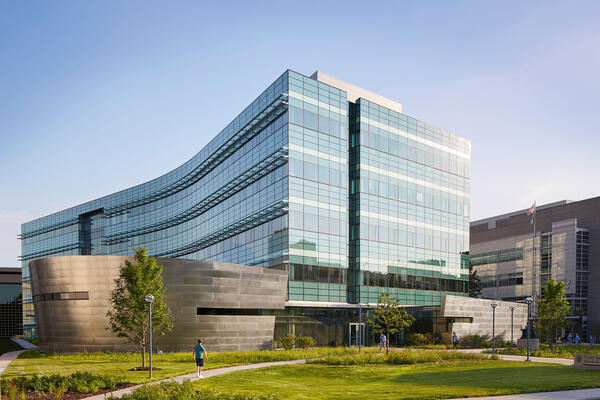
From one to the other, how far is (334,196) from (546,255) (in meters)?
57.5

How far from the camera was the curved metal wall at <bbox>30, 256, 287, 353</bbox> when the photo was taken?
127 feet

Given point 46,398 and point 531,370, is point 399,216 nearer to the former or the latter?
point 531,370

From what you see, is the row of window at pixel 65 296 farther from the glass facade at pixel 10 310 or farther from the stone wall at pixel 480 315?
the glass facade at pixel 10 310

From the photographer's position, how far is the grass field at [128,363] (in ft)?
85.3

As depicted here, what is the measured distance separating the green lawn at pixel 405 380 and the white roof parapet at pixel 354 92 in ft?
121

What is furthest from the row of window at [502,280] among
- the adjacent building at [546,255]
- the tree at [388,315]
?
the tree at [388,315]

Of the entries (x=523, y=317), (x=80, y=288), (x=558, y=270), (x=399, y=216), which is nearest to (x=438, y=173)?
(x=399, y=216)

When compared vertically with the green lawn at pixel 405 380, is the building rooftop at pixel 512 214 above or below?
above

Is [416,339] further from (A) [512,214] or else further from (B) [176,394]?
(A) [512,214]

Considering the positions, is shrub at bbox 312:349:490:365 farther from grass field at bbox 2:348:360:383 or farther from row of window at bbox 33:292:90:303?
row of window at bbox 33:292:90:303

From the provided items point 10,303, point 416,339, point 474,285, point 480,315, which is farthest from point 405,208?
point 10,303

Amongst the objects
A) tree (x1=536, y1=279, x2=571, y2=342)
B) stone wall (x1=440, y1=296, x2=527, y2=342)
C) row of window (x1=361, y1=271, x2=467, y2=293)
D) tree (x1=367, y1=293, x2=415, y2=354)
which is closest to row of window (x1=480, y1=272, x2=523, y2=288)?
row of window (x1=361, y1=271, x2=467, y2=293)

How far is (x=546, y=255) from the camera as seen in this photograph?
95688mm

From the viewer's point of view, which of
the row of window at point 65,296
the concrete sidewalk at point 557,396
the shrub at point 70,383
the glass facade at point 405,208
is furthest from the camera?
the glass facade at point 405,208
